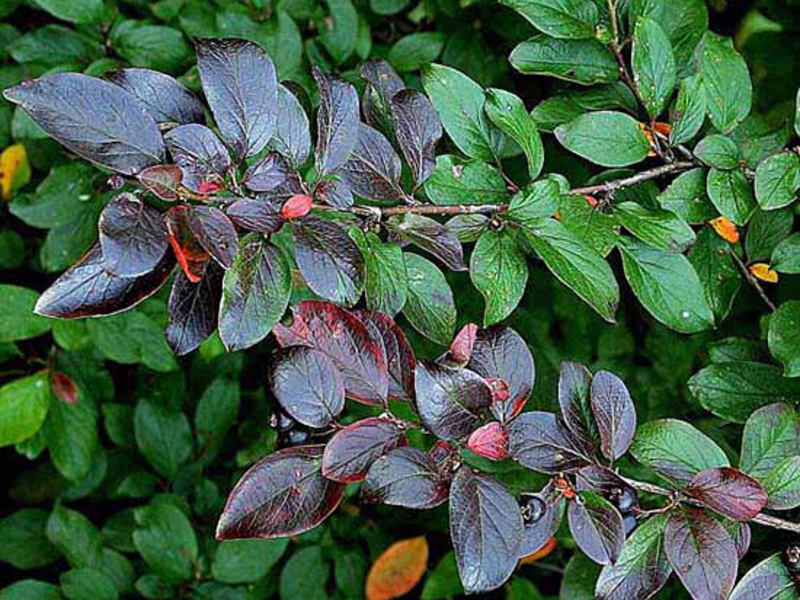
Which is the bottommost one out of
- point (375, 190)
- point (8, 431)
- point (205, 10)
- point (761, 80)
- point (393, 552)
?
point (393, 552)

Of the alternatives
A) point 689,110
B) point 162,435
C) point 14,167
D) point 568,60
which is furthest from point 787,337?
point 14,167

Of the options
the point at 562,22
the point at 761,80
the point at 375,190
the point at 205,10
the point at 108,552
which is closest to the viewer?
the point at 375,190

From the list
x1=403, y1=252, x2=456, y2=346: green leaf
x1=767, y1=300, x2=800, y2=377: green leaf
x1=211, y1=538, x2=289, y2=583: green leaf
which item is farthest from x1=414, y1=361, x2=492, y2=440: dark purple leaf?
x1=211, y1=538, x2=289, y2=583: green leaf

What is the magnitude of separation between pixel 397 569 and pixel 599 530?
0.76m

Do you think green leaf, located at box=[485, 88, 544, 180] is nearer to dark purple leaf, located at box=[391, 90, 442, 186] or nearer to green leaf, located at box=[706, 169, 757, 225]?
dark purple leaf, located at box=[391, 90, 442, 186]

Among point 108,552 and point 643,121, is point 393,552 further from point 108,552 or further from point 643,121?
point 643,121

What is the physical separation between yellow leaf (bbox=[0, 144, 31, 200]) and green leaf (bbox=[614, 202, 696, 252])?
0.88 m

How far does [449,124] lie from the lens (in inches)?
37.5

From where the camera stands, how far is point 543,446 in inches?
32.7

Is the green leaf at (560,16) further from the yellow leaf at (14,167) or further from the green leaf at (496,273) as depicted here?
the yellow leaf at (14,167)

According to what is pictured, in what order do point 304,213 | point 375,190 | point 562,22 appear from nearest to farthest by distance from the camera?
point 304,213
point 375,190
point 562,22

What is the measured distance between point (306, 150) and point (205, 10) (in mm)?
577

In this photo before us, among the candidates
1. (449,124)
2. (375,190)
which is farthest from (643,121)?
(375,190)

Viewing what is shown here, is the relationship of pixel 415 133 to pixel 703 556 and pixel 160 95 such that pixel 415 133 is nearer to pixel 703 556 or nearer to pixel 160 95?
pixel 160 95
